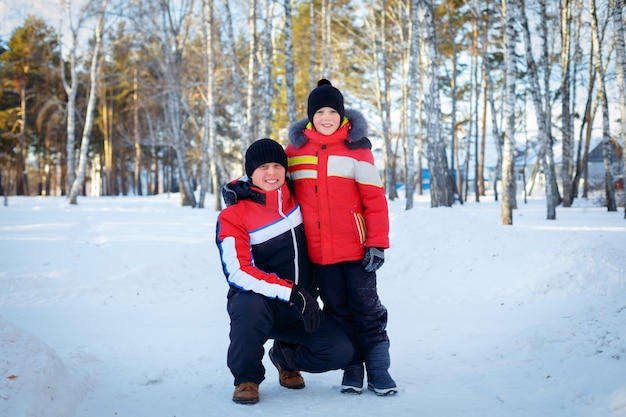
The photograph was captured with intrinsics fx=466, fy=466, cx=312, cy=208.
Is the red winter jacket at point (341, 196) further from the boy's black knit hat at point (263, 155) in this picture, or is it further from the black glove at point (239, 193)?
the black glove at point (239, 193)

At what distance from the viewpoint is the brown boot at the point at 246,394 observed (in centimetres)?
268

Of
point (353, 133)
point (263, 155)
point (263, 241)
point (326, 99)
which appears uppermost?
point (326, 99)

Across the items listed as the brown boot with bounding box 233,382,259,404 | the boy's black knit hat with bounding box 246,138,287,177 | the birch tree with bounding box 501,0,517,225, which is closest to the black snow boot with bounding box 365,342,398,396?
the brown boot with bounding box 233,382,259,404

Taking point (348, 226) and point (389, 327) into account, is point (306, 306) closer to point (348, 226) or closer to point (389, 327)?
point (348, 226)

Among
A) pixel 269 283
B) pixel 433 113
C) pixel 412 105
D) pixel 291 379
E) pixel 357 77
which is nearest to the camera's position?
pixel 269 283

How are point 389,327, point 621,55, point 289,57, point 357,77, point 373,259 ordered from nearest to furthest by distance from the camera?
point 373,259, point 389,327, point 621,55, point 289,57, point 357,77

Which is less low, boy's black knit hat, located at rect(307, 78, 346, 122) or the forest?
the forest

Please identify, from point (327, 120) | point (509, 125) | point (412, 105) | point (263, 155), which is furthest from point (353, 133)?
point (412, 105)

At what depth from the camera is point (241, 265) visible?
2.82 meters

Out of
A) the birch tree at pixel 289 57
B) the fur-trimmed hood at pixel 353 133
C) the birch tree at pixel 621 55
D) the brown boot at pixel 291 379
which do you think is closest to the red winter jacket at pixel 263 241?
the fur-trimmed hood at pixel 353 133

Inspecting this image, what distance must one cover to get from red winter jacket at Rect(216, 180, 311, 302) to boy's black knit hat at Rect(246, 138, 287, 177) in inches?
6.1

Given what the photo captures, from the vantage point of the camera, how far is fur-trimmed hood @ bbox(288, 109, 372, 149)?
306 cm

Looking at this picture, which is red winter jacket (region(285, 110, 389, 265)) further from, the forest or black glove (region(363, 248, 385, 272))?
the forest

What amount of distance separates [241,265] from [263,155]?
0.71 meters
